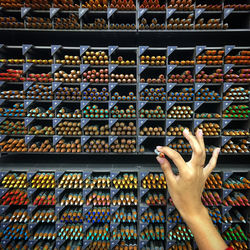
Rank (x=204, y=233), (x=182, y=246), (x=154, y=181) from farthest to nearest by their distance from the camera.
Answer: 1. (x=182, y=246)
2. (x=154, y=181)
3. (x=204, y=233)

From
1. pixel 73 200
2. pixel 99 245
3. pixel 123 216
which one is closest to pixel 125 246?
pixel 99 245

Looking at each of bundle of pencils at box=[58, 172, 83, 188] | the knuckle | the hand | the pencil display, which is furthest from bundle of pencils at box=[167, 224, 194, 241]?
the knuckle

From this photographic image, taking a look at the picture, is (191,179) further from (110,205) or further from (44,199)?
(44,199)

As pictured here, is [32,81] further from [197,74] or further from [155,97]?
[197,74]

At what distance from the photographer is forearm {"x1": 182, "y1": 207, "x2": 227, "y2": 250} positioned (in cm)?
52

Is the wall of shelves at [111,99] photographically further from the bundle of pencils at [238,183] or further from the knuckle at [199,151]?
the knuckle at [199,151]

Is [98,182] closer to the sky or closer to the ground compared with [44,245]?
closer to the sky

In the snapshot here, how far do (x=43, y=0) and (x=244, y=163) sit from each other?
12.2 ft

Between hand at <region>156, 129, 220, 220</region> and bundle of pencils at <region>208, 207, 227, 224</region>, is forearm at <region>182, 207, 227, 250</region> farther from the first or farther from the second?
bundle of pencils at <region>208, 207, 227, 224</region>

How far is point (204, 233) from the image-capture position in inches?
21.4

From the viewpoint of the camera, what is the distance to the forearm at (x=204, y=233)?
0.52 meters

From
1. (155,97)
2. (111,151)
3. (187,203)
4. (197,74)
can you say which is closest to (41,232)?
(111,151)

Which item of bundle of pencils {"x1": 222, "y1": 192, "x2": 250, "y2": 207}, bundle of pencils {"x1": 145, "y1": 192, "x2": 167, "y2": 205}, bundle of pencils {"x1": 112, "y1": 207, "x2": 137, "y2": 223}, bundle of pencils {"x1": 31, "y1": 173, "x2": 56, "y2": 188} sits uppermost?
bundle of pencils {"x1": 31, "y1": 173, "x2": 56, "y2": 188}

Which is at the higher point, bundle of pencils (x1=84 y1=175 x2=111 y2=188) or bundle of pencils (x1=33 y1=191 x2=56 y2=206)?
bundle of pencils (x1=84 y1=175 x2=111 y2=188)
